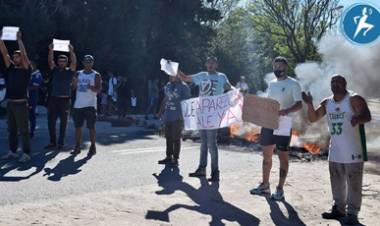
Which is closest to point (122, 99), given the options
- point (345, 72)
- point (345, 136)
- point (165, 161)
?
point (345, 72)

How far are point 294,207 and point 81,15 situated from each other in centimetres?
2032

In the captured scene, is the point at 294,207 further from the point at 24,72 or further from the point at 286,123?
the point at 24,72

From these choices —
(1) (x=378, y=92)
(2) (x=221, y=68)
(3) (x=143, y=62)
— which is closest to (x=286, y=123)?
(1) (x=378, y=92)

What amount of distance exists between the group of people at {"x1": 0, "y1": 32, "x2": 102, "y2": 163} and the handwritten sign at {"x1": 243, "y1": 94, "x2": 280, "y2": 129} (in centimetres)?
344

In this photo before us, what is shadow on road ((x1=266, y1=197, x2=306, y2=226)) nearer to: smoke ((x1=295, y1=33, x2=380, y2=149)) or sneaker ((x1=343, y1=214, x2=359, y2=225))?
sneaker ((x1=343, y1=214, x2=359, y2=225))

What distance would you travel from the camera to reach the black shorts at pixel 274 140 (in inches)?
282

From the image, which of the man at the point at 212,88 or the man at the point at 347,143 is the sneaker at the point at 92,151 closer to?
the man at the point at 212,88

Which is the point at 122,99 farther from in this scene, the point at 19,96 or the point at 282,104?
the point at 282,104

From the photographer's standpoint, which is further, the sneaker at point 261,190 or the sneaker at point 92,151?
the sneaker at point 92,151

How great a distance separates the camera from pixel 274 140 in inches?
285

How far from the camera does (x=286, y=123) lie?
718cm

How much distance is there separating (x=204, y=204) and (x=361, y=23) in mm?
2822

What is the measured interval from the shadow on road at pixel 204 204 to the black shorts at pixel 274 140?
928mm

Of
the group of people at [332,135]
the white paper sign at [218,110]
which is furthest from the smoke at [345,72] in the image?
the group of people at [332,135]
